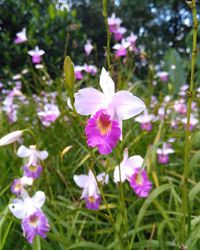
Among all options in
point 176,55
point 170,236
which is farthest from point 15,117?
point 176,55

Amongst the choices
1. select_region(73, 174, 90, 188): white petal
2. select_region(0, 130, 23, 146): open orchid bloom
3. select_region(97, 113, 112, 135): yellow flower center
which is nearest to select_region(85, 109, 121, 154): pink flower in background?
select_region(97, 113, 112, 135): yellow flower center

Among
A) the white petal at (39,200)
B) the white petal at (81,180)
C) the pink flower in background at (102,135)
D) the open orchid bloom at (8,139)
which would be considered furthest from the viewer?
the white petal at (81,180)

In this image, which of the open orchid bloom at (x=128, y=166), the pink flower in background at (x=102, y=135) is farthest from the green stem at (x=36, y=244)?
the pink flower in background at (x=102, y=135)

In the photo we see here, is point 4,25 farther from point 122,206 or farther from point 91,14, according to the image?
point 122,206

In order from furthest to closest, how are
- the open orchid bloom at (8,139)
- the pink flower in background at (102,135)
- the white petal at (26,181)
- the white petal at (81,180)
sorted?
the white petal at (26,181) < the white petal at (81,180) < the open orchid bloom at (8,139) < the pink flower in background at (102,135)

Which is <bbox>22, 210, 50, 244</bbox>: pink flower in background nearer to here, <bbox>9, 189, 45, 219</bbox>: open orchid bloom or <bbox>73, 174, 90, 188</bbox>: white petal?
<bbox>9, 189, 45, 219</bbox>: open orchid bloom

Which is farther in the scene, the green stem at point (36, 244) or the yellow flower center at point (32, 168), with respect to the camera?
the yellow flower center at point (32, 168)

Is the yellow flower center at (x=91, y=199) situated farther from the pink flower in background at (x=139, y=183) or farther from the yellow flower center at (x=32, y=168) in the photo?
the yellow flower center at (x=32, y=168)
